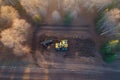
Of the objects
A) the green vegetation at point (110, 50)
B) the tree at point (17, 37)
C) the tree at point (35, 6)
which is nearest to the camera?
the tree at point (17, 37)

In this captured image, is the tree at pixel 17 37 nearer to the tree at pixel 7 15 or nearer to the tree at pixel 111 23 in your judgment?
the tree at pixel 7 15

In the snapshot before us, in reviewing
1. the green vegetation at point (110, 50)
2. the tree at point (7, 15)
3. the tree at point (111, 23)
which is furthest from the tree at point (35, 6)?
the green vegetation at point (110, 50)

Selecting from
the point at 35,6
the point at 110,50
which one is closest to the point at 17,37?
the point at 35,6

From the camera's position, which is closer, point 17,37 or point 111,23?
point 17,37

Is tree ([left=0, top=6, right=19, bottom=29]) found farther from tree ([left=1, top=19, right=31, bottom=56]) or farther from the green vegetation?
the green vegetation

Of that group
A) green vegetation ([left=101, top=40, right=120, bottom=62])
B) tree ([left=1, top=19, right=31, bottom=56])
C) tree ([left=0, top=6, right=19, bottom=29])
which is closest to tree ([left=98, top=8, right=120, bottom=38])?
green vegetation ([left=101, top=40, right=120, bottom=62])

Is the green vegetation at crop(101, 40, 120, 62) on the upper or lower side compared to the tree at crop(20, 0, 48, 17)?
lower

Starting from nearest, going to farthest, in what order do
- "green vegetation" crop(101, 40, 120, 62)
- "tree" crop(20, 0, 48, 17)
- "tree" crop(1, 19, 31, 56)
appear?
"tree" crop(1, 19, 31, 56), "green vegetation" crop(101, 40, 120, 62), "tree" crop(20, 0, 48, 17)

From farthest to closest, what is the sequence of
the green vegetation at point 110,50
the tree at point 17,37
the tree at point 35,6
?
the tree at point 35,6
the green vegetation at point 110,50
the tree at point 17,37

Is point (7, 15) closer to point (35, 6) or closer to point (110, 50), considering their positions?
point (35, 6)
